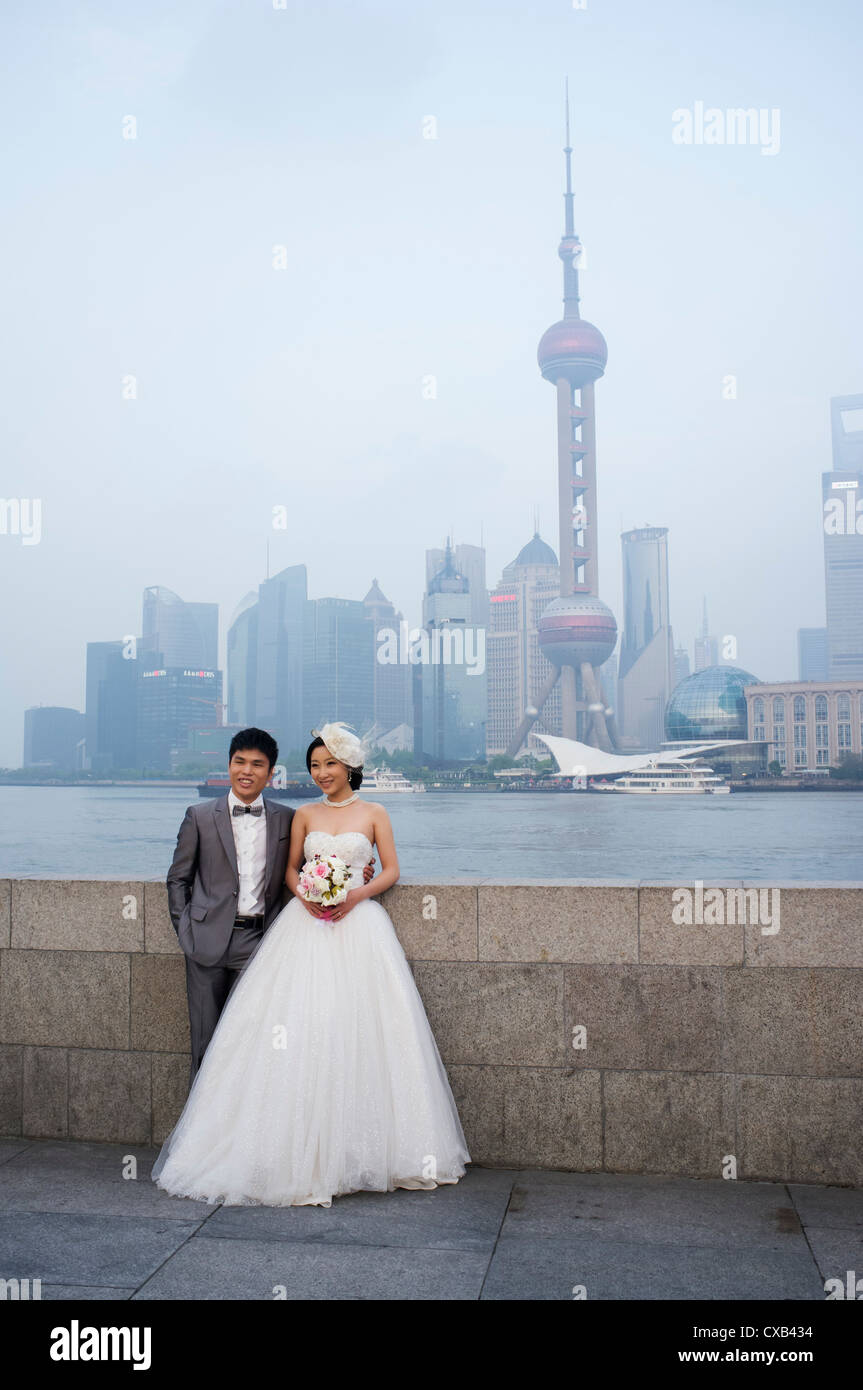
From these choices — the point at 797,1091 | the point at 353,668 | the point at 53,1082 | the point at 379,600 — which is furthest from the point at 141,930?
the point at 379,600

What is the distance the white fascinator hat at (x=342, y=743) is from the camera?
15.6 feet

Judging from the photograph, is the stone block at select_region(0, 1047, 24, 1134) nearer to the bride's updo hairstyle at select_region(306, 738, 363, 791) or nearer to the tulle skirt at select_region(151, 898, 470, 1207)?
the tulle skirt at select_region(151, 898, 470, 1207)

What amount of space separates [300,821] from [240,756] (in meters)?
A: 0.38

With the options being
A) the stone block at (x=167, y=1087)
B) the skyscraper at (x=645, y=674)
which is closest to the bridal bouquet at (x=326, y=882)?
the stone block at (x=167, y=1087)

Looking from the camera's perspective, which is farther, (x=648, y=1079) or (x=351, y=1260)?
(x=648, y=1079)

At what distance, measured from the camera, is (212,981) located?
4.76 meters

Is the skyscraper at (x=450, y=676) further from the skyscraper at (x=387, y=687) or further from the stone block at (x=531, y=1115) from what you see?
the stone block at (x=531, y=1115)

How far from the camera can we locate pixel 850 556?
173500 mm

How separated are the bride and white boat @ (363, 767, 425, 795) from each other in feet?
362

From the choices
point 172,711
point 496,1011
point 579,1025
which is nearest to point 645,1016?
point 579,1025

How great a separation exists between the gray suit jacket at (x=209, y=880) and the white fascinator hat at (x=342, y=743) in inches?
13.4

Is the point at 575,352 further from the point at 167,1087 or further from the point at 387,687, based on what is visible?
the point at 167,1087
